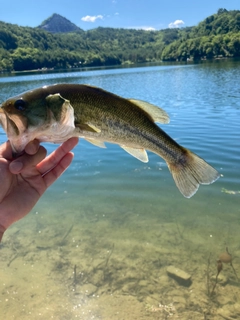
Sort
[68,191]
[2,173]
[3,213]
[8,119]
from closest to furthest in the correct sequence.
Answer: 1. [8,119]
2. [2,173]
3. [3,213]
4. [68,191]

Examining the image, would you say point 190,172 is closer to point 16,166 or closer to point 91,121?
point 91,121

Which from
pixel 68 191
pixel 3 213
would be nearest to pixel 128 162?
pixel 68 191

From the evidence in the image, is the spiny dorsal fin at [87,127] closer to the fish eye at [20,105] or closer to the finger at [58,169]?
the fish eye at [20,105]

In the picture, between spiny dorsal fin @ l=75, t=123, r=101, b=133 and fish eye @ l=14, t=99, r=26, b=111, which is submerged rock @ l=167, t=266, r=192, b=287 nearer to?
spiny dorsal fin @ l=75, t=123, r=101, b=133

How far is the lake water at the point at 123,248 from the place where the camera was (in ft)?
19.8

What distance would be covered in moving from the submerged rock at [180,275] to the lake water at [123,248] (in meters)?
0.07

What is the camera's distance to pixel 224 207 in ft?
31.7

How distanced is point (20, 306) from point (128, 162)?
8.82 meters

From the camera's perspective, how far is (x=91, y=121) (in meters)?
3.08

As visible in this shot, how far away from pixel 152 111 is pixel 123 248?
5340mm

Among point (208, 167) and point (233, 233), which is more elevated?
point (208, 167)

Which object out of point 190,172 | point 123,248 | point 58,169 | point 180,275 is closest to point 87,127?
point 58,169

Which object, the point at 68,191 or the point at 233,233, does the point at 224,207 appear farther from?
the point at 68,191

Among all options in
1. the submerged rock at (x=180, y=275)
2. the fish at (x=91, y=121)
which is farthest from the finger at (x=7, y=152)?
the submerged rock at (x=180, y=275)
